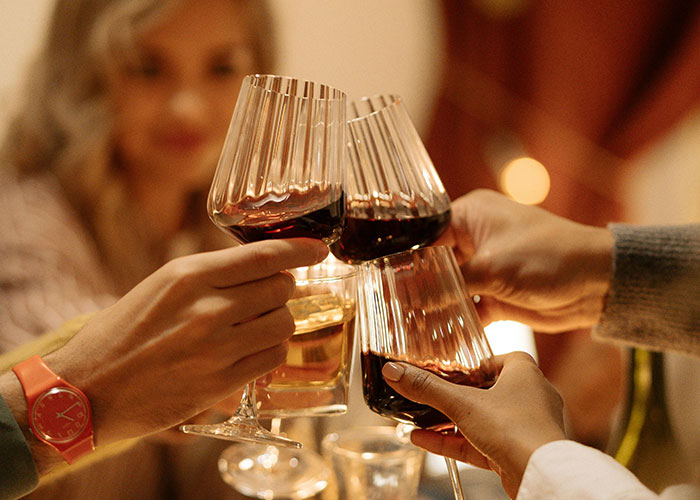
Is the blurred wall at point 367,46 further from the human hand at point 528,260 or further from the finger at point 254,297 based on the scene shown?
the finger at point 254,297

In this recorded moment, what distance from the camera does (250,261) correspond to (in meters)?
0.52

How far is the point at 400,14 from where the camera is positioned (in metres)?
1.91

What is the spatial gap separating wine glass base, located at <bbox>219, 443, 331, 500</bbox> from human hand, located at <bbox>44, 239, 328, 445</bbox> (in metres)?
0.27

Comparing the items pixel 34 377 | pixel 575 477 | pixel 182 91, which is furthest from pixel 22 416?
pixel 182 91

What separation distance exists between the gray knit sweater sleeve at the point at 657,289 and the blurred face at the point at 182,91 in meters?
1.11

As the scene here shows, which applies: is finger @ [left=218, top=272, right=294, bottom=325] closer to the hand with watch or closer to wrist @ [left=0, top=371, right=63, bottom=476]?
the hand with watch

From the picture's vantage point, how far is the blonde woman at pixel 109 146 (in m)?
1.48

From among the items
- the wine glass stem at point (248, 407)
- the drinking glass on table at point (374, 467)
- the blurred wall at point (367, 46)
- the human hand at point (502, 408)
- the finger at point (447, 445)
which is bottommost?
the drinking glass on table at point (374, 467)

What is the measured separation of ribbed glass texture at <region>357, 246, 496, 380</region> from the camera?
1.73 ft

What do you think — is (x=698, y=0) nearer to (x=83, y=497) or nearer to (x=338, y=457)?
(x=338, y=457)

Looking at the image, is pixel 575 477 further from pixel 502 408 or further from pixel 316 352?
pixel 316 352

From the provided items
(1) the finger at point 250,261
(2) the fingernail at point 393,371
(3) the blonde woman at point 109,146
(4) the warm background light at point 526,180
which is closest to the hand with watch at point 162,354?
(1) the finger at point 250,261

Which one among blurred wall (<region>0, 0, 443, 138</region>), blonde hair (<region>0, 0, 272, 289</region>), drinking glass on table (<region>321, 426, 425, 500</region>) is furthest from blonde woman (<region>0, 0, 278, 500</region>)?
drinking glass on table (<region>321, 426, 425, 500</region>)

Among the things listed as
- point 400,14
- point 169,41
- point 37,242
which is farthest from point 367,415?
point 400,14
